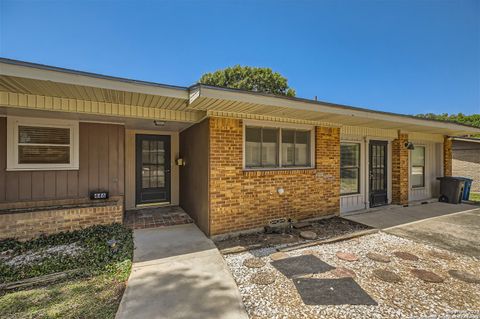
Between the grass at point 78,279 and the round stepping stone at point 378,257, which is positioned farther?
the round stepping stone at point 378,257

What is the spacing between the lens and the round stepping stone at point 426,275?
2752 mm

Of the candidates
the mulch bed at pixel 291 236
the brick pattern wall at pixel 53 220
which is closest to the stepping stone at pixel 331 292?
the mulch bed at pixel 291 236

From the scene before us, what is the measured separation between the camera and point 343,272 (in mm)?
2945

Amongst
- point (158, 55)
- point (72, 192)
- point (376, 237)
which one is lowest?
point (376, 237)

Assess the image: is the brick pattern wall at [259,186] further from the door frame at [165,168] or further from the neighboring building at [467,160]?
the neighboring building at [467,160]

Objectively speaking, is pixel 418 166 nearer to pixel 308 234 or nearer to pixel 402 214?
pixel 402 214

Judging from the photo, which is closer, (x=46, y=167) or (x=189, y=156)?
(x=46, y=167)

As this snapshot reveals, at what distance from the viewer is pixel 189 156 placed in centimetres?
561

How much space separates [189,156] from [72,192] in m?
2.71

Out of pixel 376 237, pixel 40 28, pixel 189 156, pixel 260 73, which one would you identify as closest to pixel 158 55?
pixel 40 28

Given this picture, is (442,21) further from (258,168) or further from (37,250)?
(37,250)

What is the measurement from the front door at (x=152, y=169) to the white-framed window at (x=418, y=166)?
28.9ft

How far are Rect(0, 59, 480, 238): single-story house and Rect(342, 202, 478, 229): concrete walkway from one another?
613mm

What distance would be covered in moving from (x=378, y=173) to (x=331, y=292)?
571 cm
